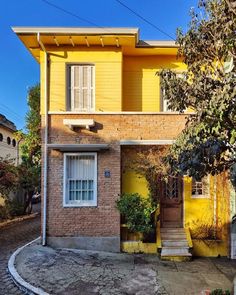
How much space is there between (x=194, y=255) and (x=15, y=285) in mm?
6257

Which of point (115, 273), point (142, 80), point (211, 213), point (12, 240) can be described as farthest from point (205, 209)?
point (12, 240)

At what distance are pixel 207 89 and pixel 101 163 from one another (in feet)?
20.3

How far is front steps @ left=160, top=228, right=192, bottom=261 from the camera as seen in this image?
1070 cm

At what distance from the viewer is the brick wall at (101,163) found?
11469mm

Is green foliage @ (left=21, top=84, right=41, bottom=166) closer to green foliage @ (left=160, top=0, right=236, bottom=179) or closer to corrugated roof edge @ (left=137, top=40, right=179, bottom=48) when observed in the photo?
corrugated roof edge @ (left=137, top=40, right=179, bottom=48)

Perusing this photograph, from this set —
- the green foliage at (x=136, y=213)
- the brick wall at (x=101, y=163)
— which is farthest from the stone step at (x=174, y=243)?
the brick wall at (x=101, y=163)

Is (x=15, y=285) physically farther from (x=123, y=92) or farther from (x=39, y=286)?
(x=123, y=92)

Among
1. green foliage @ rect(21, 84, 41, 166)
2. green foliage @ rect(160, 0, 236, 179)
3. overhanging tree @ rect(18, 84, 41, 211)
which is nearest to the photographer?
green foliage @ rect(160, 0, 236, 179)

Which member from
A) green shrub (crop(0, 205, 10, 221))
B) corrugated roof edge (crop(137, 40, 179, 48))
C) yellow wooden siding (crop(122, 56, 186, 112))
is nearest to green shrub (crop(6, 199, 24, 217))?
green shrub (crop(0, 205, 10, 221))

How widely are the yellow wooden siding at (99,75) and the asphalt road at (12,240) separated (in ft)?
17.8

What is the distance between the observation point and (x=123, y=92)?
42.1ft

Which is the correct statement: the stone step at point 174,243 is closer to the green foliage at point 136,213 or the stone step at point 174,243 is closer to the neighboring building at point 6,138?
the green foliage at point 136,213

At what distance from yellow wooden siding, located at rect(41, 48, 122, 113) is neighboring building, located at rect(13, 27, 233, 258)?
4cm

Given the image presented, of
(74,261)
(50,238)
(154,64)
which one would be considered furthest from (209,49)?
(50,238)
